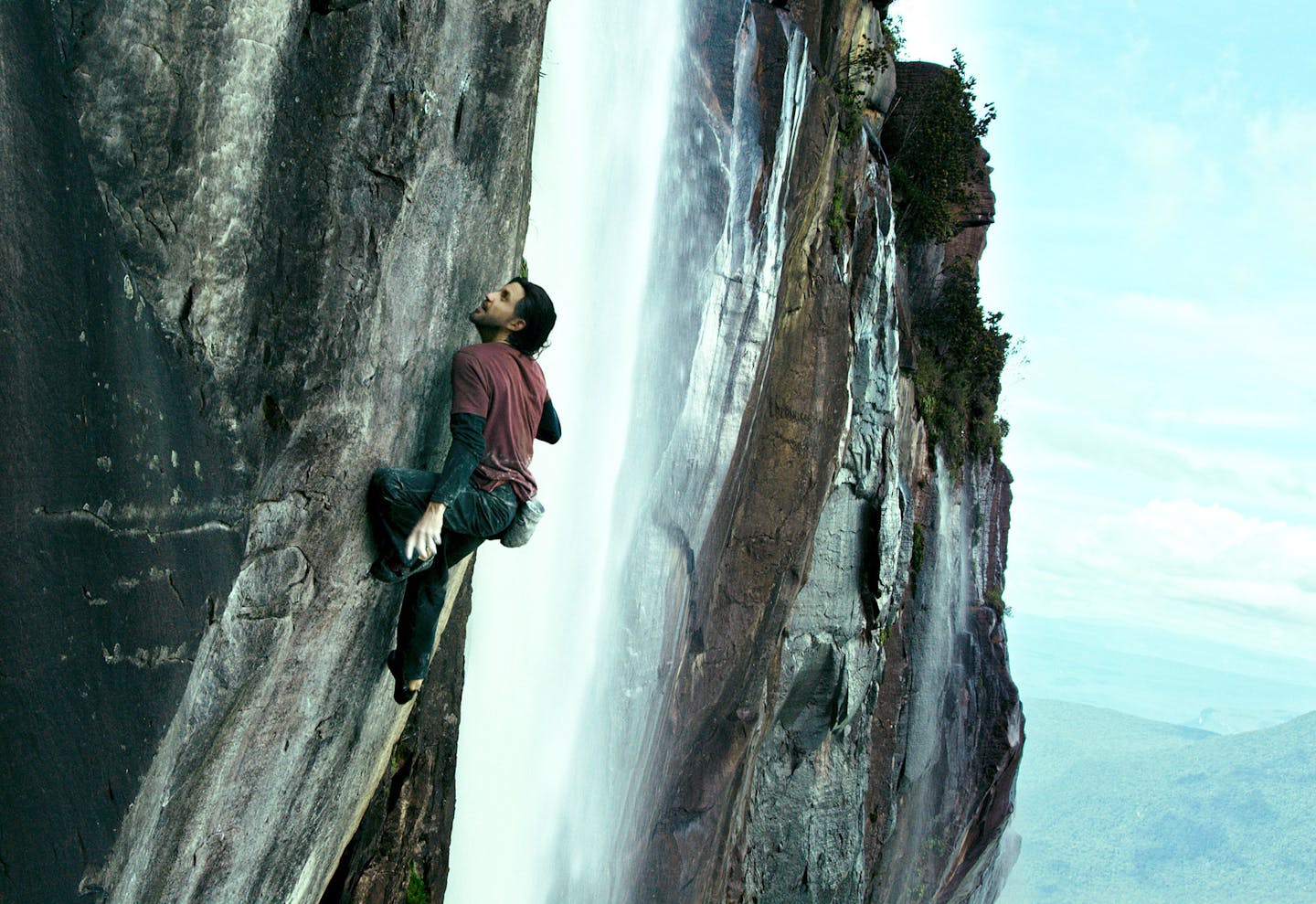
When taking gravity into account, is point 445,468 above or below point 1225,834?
above

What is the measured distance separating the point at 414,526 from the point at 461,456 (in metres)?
0.44

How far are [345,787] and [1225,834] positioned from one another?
542 feet

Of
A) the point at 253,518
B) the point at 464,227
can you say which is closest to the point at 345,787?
the point at 253,518

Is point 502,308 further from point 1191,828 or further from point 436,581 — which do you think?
point 1191,828

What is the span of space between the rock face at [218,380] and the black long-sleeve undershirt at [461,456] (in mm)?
409

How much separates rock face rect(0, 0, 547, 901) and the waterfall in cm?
323

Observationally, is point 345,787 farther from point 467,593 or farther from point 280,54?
point 280,54

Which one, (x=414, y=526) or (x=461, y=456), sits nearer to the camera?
(x=461, y=456)

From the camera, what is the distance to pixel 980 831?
21359mm

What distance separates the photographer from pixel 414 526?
531cm

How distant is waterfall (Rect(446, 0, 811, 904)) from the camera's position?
30.6 ft

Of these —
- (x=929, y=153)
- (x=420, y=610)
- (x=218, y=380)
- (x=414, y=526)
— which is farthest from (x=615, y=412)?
(x=929, y=153)

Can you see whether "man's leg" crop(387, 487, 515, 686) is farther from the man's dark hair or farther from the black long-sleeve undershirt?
the man's dark hair

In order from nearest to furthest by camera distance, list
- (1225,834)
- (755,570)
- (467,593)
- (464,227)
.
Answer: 1. (464,227)
2. (467,593)
3. (755,570)
4. (1225,834)
